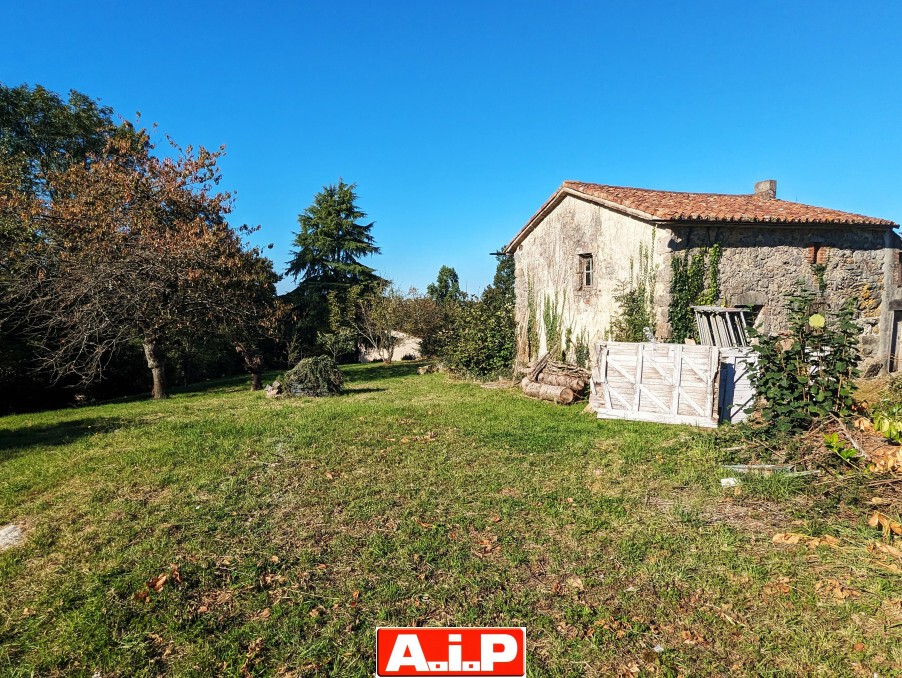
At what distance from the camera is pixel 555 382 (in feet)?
41.5

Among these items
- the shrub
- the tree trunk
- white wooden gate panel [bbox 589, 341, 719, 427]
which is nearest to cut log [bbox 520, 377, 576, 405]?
white wooden gate panel [bbox 589, 341, 719, 427]

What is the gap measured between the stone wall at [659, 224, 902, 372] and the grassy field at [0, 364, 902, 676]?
7.02m

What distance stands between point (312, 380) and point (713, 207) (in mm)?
12896

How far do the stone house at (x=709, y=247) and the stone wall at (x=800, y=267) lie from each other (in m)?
0.03

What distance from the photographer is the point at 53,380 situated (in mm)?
13188

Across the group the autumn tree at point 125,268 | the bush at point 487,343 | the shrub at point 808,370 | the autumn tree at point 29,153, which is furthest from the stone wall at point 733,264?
the autumn tree at point 29,153

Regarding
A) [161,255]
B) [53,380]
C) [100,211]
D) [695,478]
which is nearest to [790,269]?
[695,478]

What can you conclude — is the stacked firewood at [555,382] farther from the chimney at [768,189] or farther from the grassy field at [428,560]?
the chimney at [768,189]

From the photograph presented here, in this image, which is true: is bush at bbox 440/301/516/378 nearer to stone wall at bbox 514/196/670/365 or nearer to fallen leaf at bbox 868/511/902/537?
stone wall at bbox 514/196/670/365

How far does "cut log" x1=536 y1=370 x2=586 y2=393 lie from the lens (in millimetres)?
12133

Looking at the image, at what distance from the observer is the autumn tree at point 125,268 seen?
42.1 feet

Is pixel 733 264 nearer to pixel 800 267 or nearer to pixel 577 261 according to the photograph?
pixel 800 267

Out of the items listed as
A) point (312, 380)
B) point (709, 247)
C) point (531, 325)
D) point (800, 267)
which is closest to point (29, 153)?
point (312, 380)

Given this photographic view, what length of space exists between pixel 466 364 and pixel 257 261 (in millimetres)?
8683
